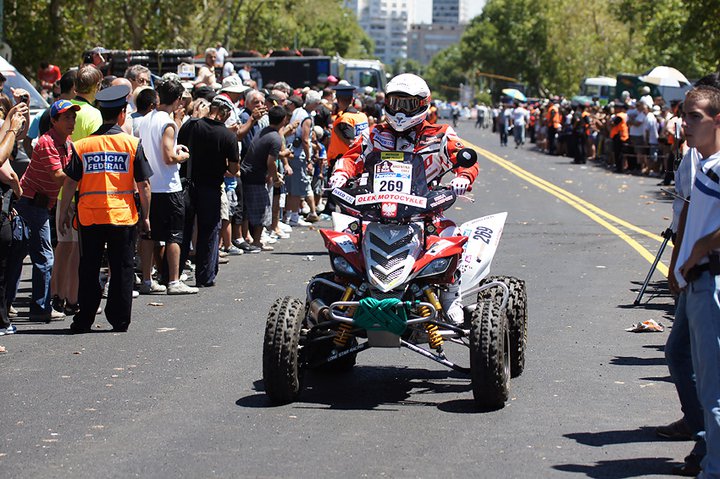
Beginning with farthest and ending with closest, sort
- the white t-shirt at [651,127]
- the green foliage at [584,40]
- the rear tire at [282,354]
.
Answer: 1. the green foliage at [584,40]
2. the white t-shirt at [651,127]
3. the rear tire at [282,354]

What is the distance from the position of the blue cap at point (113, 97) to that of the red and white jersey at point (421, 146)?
2.63 metres

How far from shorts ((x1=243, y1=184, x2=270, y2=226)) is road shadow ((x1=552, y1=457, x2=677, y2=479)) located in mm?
10671

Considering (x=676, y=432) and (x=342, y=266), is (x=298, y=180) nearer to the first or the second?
(x=342, y=266)

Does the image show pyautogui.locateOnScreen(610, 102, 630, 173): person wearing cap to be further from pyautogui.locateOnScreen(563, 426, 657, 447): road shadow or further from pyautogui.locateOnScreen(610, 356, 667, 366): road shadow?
pyautogui.locateOnScreen(563, 426, 657, 447): road shadow

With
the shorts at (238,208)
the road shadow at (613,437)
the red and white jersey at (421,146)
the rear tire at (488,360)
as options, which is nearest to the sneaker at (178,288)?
the shorts at (238,208)

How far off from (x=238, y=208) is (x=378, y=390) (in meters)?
8.33

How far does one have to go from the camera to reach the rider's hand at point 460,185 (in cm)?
916

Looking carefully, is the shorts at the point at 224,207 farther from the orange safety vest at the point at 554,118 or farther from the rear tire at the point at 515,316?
the orange safety vest at the point at 554,118

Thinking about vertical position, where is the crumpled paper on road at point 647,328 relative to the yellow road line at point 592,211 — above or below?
above

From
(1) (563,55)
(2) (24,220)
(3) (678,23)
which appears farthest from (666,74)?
(1) (563,55)

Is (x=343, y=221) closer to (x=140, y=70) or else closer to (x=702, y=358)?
(x=702, y=358)

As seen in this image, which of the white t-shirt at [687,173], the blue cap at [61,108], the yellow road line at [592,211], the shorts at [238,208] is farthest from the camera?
the yellow road line at [592,211]

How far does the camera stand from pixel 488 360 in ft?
26.9

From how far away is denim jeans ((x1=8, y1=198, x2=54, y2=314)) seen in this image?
11836 millimetres
